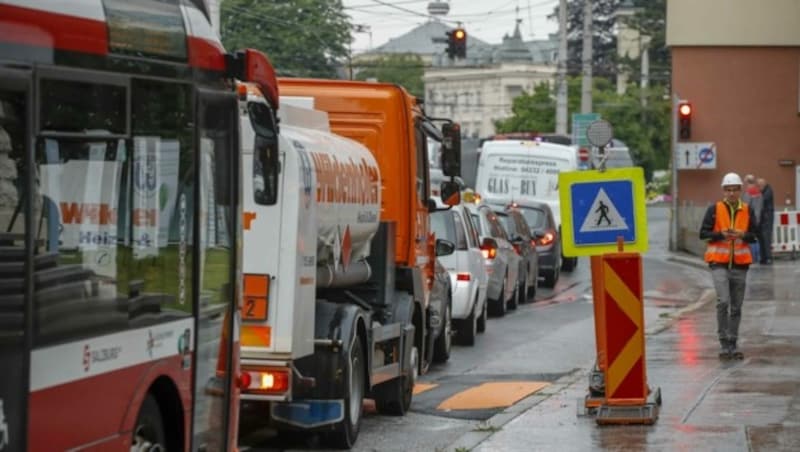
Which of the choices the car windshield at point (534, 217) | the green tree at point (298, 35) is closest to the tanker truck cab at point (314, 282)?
the car windshield at point (534, 217)

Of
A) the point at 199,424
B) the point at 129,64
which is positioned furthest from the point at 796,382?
the point at 129,64

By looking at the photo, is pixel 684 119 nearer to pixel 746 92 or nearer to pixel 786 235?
pixel 746 92

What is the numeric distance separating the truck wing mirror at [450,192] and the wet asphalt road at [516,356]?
179cm

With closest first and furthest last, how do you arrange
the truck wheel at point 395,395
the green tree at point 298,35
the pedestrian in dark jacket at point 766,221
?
the truck wheel at point 395,395 → the pedestrian in dark jacket at point 766,221 → the green tree at point 298,35

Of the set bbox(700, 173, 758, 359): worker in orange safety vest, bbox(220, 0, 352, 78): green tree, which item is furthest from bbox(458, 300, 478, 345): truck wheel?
bbox(220, 0, 352, 78): green tree

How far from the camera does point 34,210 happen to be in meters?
7.25

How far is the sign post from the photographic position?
13.6m

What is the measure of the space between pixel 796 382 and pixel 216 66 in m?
8.21

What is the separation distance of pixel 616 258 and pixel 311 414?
105 inches

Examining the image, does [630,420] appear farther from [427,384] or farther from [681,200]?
[681,200]

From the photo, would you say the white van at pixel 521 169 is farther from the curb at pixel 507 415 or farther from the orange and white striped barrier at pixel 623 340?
the orange and white striped barrier at pixel 623 340

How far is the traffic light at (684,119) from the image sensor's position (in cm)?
4588

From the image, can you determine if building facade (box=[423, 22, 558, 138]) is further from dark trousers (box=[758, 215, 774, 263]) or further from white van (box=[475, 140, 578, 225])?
dark trousers (box=[758, 215, 774, 263])

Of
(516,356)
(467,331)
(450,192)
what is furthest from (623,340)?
(467,331)
